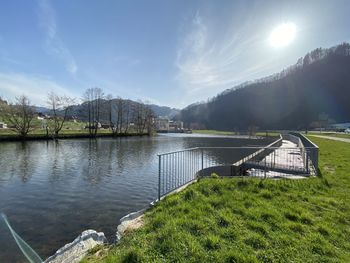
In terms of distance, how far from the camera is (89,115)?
2827 inches

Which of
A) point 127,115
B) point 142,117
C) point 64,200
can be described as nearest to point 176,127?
point 142,117

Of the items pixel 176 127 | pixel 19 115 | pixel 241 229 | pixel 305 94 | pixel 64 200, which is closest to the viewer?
pixel 241 229

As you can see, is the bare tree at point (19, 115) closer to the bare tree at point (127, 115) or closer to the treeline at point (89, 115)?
the treeline at point (89, 115)

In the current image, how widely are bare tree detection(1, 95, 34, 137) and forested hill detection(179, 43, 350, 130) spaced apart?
123 m

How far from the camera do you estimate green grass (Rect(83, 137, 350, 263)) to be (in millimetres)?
3809

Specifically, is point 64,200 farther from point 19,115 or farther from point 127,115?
point 127,115

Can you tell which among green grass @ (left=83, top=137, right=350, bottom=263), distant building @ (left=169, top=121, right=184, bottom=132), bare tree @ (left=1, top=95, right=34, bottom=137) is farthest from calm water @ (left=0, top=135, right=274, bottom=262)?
distant building @ (left=169, top=121, right=184, bottom=132)

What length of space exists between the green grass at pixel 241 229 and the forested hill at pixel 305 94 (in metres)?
131

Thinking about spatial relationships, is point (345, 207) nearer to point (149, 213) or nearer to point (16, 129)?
point (149, 213)

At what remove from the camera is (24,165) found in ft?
61.9

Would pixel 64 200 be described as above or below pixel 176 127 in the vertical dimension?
below

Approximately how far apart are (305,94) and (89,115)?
128 meters

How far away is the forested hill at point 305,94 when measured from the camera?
13275 centimetres

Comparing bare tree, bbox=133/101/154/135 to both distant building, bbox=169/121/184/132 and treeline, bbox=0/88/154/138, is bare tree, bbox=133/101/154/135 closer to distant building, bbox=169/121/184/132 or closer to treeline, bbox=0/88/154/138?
treeline, bbox=0/88/154/138
